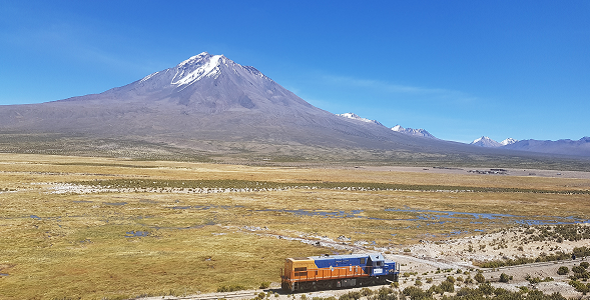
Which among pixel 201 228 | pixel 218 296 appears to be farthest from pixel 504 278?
pixel 201 228

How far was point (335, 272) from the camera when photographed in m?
23.7

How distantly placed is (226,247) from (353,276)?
14.2 m

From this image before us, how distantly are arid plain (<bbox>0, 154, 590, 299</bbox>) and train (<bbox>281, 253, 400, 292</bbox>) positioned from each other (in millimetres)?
3402

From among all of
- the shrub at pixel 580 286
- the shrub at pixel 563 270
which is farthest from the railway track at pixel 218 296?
the shrub at pixel 563 270

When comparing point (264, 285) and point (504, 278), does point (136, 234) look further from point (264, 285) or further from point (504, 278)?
point (504, 278)

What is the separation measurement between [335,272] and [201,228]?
73.6ft

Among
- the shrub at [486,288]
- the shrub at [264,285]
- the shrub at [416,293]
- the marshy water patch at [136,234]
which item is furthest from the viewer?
the marshy water patch at [136,234]

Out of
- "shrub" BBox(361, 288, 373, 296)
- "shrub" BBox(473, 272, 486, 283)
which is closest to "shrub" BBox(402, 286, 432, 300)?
"shrub" BBox(361, 288, 373, 296)

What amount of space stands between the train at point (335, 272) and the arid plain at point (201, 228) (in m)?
3.40

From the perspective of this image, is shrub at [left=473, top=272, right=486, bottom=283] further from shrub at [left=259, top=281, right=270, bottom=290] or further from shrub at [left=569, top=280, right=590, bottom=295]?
shrub at [left=259, top=281, right=270, bottom=290]

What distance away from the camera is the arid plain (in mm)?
25156

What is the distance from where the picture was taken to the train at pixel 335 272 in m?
22.8

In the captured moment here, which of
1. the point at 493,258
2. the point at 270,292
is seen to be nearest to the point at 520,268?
the point at 493,258

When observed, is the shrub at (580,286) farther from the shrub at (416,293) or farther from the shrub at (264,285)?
the shrub at (264,285)
